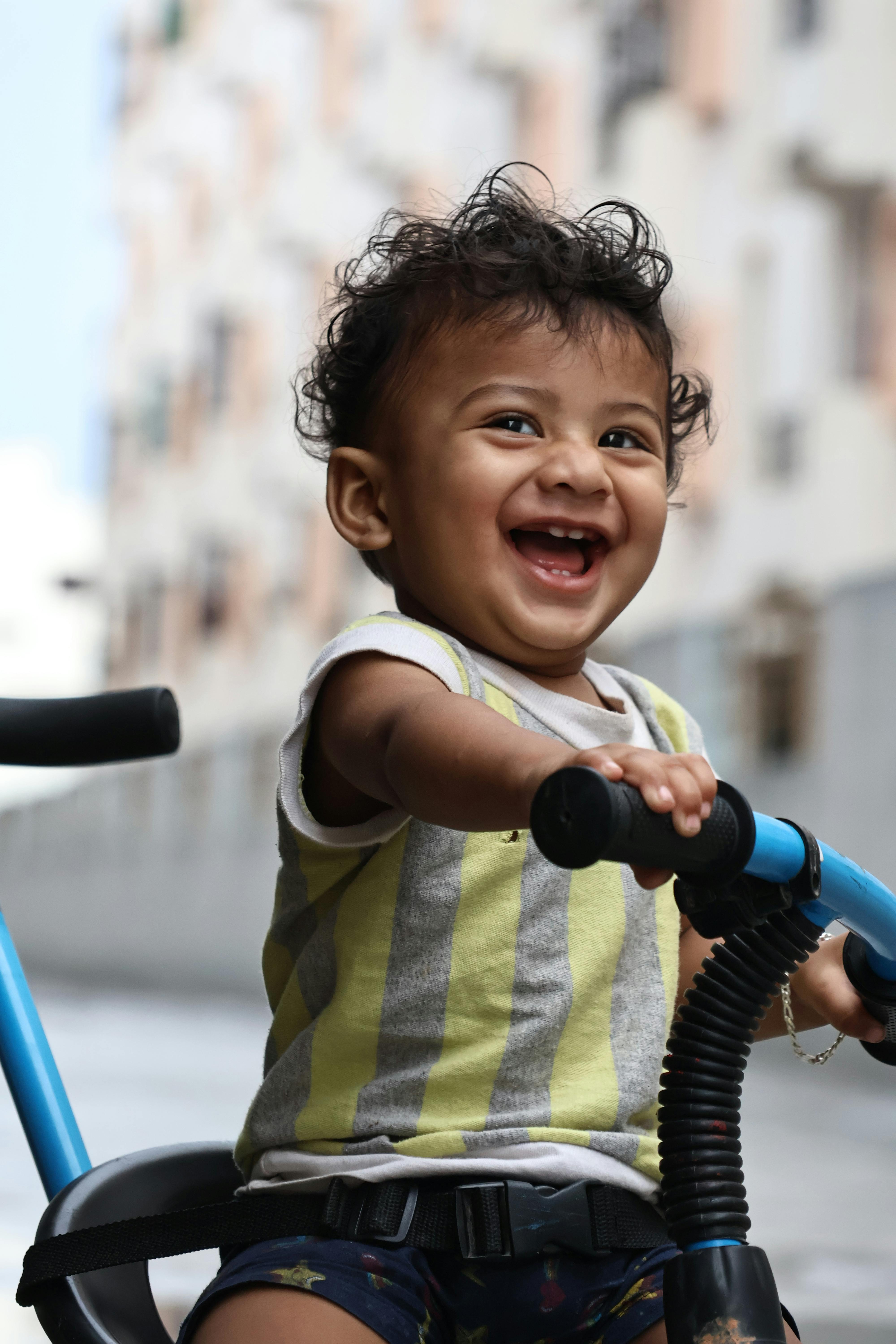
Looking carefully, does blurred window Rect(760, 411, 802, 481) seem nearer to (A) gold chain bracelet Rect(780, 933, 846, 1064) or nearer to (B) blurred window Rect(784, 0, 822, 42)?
(B) blurred window Rect(784, 0, 822, 42)

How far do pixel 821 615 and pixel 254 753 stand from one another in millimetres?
3935

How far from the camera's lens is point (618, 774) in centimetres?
46

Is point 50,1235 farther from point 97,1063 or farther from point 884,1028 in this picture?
point 97,1063

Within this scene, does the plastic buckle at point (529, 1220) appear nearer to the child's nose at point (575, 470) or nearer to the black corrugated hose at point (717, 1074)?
the black corrugated hose at point (717, 1074)

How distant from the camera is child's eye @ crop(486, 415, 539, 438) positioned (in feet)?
2.44

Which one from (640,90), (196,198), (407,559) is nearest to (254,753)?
(196,198)

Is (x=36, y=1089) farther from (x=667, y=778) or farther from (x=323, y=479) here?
(x=323, y=479)

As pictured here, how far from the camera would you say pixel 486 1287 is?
2.20 ft

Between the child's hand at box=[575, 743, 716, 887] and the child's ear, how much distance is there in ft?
1.10

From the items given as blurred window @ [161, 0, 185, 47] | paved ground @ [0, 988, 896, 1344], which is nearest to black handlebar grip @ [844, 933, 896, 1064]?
paved ground @ [0, 988, 896, 1344]

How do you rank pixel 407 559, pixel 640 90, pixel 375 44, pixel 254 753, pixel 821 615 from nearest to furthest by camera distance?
pixel 407 559, pixel 821 615, pixel 640 90, pixel 375 44, pixel 254 753

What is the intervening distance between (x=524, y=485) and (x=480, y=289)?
11 cm

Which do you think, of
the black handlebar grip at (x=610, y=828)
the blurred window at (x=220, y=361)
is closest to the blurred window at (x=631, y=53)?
the blurred window at (x=220, y=361)

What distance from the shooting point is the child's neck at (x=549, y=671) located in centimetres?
77
